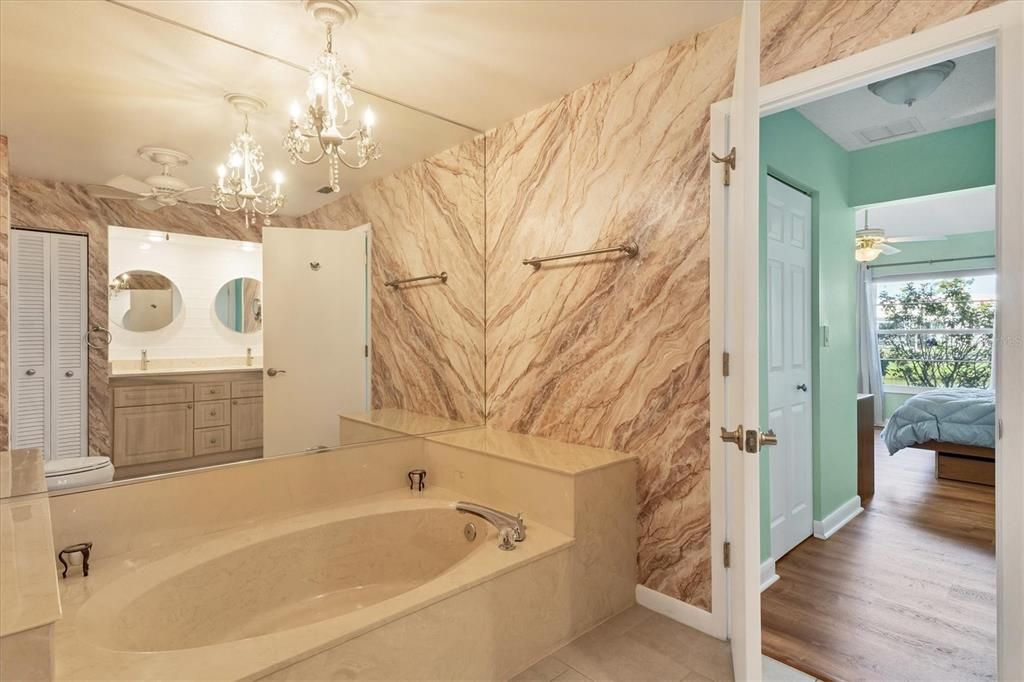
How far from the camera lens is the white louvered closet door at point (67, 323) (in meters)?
1.62

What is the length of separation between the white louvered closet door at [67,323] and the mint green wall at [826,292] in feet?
9.09

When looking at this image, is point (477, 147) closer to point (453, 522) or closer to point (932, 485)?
point (453, 522)

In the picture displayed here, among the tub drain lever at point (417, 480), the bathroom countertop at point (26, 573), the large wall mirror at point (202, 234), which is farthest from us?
the tub drain lever at point (417, 480)

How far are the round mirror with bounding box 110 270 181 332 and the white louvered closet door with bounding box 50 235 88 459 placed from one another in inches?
3.5

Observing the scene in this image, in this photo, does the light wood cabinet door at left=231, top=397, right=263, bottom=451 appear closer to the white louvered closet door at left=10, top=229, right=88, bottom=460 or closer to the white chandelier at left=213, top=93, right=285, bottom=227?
the white louvered closet door at left=10, top=229, right=88, bottom=460

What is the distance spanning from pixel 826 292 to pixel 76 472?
12.3ft

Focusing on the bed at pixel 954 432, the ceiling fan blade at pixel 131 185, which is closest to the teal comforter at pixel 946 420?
the bed at pixel 954 432

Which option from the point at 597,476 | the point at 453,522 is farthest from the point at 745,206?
the point at 453,522

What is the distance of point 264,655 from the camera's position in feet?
4.13

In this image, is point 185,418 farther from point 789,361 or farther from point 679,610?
point 789,361

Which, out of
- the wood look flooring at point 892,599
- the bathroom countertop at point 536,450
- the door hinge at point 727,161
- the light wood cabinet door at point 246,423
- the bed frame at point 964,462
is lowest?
the wood look flooring at point 892,599

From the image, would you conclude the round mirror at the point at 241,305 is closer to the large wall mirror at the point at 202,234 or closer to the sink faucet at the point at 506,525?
the large wall mirror at the point at 202,234

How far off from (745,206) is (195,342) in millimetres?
1809

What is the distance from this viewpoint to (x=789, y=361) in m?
2.89
